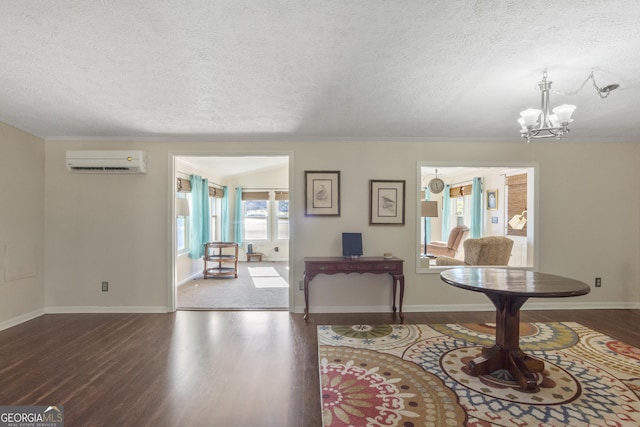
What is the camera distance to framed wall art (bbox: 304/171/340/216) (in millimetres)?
3896

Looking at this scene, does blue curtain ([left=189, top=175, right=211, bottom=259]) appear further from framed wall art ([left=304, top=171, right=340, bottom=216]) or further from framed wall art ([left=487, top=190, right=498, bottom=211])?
framed wall art ([left=487, top=190, right=498, bottom=211])

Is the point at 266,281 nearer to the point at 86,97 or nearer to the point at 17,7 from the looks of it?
the point at 86,97

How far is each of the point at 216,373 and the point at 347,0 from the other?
257 centimetres

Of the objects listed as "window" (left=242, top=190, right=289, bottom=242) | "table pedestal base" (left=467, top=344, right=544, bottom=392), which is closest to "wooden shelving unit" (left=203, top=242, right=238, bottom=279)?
"window" (left=242, top=190, right=289, bottom=242)

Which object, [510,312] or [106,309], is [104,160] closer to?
[106,309]

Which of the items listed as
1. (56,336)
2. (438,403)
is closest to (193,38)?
(438,403)

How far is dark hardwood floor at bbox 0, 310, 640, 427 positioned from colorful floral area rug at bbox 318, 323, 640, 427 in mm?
249

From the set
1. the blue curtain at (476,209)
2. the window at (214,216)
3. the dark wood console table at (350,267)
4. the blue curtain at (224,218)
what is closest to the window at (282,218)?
the blue curtain at (224,218)

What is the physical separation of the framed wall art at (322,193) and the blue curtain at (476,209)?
3.95 m

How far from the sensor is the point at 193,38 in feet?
5.70

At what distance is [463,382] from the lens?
87.9 inches

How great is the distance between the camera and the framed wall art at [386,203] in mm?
3912

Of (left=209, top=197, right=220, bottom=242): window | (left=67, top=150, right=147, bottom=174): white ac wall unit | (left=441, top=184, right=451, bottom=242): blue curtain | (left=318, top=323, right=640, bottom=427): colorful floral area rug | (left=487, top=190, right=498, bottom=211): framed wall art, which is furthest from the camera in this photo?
(left=441, top=184, right=451, bottom=242): blue curtain

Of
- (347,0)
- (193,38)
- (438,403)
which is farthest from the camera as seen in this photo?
(438,403)
